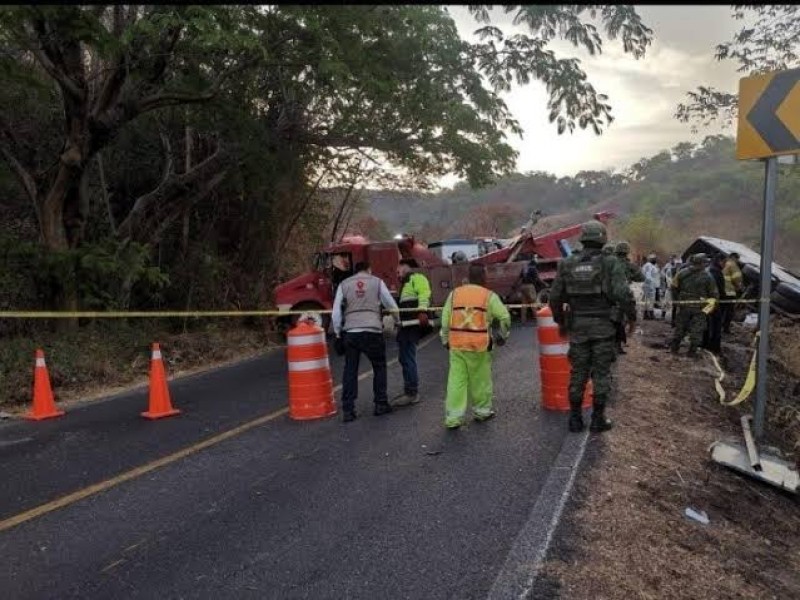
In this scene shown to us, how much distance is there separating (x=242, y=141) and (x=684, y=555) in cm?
1223

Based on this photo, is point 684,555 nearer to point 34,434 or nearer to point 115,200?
point 34,434

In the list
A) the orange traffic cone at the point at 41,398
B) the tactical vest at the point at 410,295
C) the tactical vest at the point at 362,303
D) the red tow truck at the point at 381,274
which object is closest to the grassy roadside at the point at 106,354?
the orange traffic cone at the point at 41,398

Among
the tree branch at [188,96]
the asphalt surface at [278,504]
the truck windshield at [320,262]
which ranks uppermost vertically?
the tree branch at [188,96]

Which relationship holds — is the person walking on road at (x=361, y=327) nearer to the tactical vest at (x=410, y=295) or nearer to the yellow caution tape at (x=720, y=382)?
the tactical vest at (x=410, y=295)

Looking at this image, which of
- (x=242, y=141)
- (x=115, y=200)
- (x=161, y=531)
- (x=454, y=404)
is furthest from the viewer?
(x=115, y=200)

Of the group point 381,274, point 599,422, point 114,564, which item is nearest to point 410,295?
point 599,422

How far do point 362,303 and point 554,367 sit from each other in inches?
87.1

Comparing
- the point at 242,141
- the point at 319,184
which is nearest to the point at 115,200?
the point at 242,141

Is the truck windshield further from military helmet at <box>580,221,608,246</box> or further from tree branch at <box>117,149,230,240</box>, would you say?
military helmet at <box>580,221,608,246</box>

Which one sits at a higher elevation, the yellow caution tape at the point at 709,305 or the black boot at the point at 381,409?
the yellow caution tape at the point at 709,305

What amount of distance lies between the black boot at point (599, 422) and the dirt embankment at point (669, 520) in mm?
88

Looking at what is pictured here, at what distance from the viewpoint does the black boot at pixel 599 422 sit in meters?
6.22

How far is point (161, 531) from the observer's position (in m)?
4.37

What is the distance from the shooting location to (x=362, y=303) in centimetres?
743
